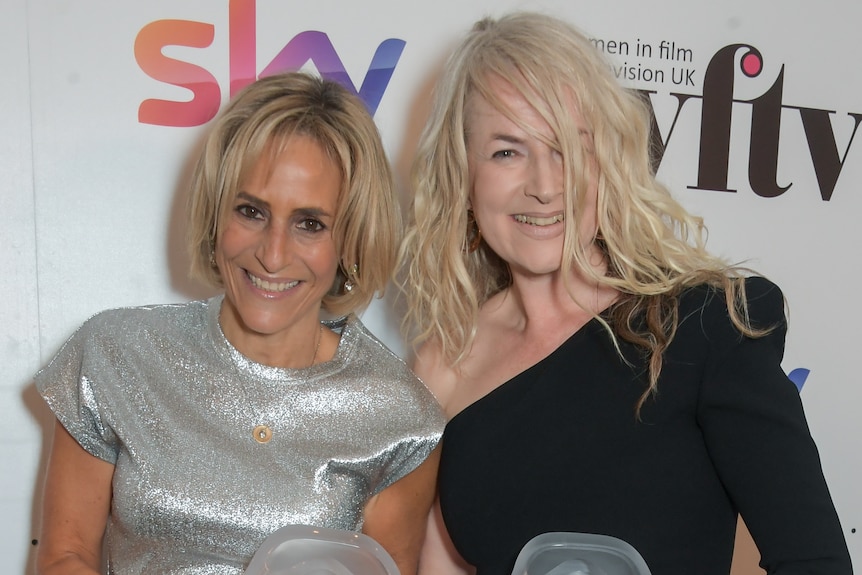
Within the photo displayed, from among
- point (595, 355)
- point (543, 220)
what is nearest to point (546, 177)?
point (543, 220)

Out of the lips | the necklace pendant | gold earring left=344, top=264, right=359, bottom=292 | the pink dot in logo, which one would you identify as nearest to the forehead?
gold earring left=344, top=264, right=359, bottom=292

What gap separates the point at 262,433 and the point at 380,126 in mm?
702

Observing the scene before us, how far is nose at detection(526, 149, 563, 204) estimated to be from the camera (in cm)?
141

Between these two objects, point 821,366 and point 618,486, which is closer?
point 618,486

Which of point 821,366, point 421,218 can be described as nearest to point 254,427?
point 421,218

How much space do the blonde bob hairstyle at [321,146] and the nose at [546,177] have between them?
0.72 feet

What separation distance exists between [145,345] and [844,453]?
1.53 meters

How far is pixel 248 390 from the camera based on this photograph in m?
1.45

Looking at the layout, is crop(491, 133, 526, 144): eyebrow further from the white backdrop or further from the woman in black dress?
the white backdrop

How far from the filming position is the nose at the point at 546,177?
141cm

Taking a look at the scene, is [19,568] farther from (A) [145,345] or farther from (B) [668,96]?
(B) [668,96]

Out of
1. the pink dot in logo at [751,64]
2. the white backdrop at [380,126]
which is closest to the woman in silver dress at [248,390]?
the white backdrop at [380,126]

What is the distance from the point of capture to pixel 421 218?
166cm

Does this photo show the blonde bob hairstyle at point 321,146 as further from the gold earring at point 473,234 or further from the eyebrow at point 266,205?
the gold earring at point 473,234
